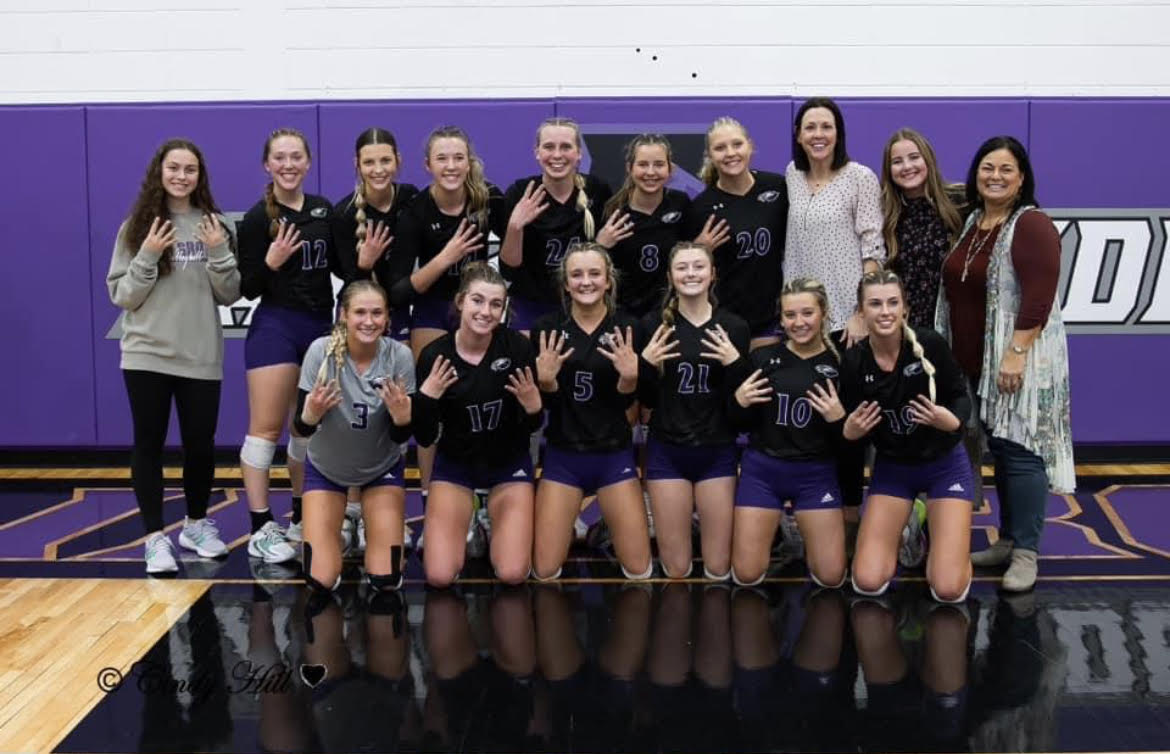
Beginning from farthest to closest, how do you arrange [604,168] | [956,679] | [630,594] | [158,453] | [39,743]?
[604,168] < [158,453] < [630,594] < [956,679] < [39,743]

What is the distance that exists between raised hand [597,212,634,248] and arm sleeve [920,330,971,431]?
1277 millimetres

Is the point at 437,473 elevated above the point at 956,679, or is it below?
above

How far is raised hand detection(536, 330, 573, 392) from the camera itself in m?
4.52

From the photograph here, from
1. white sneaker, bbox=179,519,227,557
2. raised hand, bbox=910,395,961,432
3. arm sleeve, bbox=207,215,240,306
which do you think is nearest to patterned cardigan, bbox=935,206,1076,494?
raised hand, bbox=910,395,961,432

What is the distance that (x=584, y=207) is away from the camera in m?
4.83

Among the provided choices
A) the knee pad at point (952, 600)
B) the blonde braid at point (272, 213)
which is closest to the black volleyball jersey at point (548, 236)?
the blonde braid at point (272, 213)

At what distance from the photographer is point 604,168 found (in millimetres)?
6676

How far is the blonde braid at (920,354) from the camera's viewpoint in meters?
4.30

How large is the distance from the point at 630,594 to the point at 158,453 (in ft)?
6.83

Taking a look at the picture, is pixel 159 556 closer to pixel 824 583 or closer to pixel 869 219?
pixel 824 583

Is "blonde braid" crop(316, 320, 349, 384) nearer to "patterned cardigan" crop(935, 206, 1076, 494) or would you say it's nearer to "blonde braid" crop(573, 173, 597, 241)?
"blonde braid" crop(573, 173, 597, 241)

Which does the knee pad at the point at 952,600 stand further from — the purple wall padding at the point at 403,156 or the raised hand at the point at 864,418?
the purple wall padding at the point at 403,156

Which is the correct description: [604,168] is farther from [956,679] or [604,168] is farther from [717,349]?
[956,679]

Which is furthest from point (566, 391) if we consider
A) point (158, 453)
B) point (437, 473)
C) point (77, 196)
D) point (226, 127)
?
point (77, 196)
